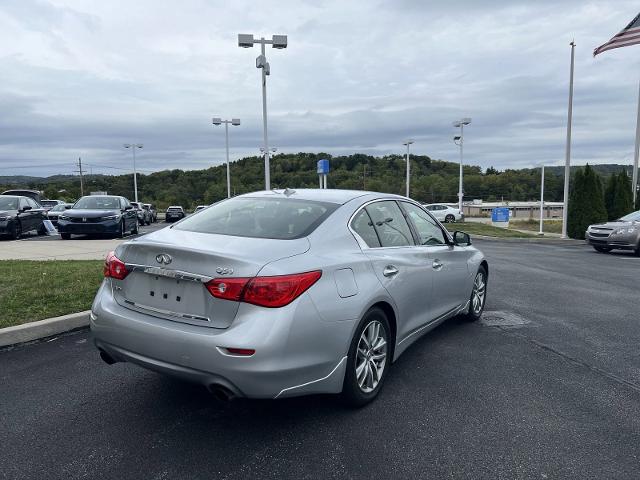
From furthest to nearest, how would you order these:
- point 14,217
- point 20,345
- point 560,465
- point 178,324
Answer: point 14,217, point 20,345, point 178,324, point 560,465

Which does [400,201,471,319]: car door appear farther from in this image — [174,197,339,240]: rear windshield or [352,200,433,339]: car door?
[174,197,339,240]: rear windshield

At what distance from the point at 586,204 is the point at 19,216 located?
23.2 m

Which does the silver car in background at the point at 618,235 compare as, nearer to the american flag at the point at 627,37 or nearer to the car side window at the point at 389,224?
the american flag at the point at 627,37

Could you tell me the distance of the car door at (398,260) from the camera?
153 inches

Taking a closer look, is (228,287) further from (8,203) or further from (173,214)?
(173,214)

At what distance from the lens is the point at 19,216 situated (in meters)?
17.0

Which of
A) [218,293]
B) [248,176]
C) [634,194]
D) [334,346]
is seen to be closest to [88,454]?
[218,293]

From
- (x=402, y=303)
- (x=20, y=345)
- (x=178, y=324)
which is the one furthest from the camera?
(x=20, y=345)

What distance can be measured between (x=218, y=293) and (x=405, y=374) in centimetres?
207

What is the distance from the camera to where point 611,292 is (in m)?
8.38

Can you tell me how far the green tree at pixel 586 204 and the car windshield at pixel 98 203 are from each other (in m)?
19.7

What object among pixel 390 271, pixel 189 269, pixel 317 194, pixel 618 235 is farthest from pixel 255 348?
pixel 618 235

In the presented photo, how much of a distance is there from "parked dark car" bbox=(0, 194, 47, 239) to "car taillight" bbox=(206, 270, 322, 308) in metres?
16.3

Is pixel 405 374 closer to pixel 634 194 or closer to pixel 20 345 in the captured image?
pixel 20 345
